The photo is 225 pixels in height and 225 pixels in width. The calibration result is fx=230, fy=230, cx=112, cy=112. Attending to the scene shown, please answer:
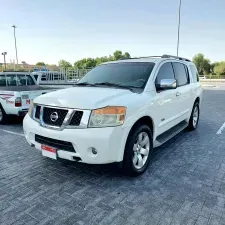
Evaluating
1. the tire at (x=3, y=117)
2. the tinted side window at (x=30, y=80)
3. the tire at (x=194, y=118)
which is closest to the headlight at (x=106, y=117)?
the tire at (x=194, y=118)

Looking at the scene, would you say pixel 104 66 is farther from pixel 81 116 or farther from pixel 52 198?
pixel 52 198

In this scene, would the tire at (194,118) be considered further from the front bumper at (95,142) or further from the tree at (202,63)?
the tree at (202,63)

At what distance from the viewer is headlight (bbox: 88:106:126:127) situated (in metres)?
3.10

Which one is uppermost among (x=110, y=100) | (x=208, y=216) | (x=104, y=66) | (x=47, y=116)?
(x=104, y=66)

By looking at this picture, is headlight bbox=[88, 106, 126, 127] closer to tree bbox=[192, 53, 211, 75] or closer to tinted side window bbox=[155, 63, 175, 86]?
tinted side window bbox=[155, 63, 175, 86]

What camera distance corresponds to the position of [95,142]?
304 cm

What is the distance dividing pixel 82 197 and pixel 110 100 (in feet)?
4.50

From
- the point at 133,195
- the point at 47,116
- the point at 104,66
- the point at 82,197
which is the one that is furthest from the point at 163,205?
the point at 104,66

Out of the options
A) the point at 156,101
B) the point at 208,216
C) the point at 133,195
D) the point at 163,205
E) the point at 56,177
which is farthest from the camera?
the point at 156,101

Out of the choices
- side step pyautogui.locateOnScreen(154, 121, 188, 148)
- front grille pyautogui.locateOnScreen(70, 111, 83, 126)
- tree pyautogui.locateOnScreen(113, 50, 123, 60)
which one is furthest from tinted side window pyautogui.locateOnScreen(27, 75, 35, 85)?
tree pyautogui.locateOnScreen(113, 50, 123, 60)

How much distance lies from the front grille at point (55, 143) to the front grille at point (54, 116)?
0.80 feet

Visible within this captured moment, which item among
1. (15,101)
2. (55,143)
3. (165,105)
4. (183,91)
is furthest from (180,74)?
(15,101)

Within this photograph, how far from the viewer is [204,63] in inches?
3164

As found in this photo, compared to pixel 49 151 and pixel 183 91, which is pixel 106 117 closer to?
pixel 49 151
